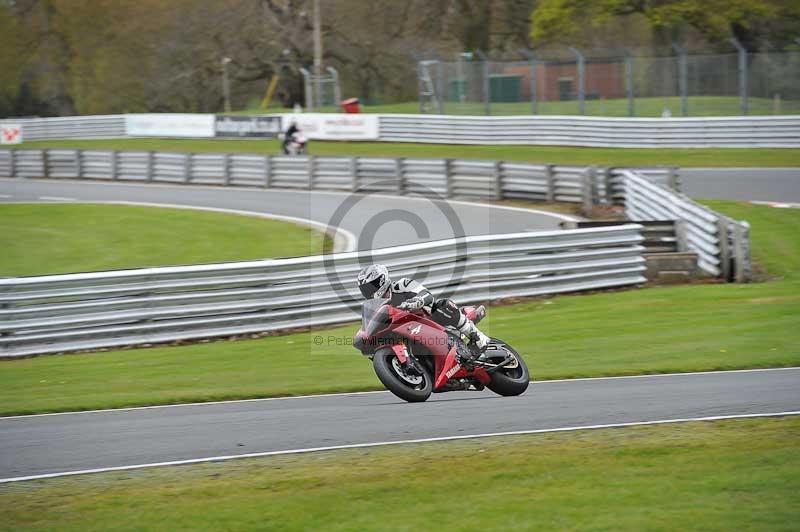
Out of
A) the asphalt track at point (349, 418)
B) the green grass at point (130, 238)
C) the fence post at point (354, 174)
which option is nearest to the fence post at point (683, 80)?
the fence post at point (354, 174)

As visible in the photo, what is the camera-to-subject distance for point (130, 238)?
22750 mm

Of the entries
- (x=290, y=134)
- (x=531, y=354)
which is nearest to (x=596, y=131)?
(x=290, y=134)

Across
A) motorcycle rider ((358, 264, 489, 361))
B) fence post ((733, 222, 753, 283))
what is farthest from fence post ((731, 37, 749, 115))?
motorcycle rider ((358, 264, 489, 361))

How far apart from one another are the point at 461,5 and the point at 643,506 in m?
48.7

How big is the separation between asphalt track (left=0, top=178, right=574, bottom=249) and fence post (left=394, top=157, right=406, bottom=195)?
14.1 inches

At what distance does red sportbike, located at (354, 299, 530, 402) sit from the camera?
883 centimetres

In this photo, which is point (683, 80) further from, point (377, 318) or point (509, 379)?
point (377, 318)

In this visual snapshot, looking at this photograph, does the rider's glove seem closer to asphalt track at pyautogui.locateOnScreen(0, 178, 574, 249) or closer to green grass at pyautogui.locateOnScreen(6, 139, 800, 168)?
asphalt track at pyautogui.locateOnScreen(0, 178, 574, 249)

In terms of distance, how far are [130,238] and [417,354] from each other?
15.1m

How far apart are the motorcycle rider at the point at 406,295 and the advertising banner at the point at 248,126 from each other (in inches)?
1337


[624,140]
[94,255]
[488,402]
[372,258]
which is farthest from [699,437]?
[624,140]

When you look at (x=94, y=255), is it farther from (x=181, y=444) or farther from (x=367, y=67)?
(x=367, y=67)

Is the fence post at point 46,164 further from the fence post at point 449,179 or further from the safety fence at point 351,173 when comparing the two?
the fence post at point 449,179

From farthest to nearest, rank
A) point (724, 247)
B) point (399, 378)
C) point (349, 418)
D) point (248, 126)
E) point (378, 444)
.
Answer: point (248, 126) < point (724, 247) < point (349, 418) < point (399, 378) < point (378, 444)
